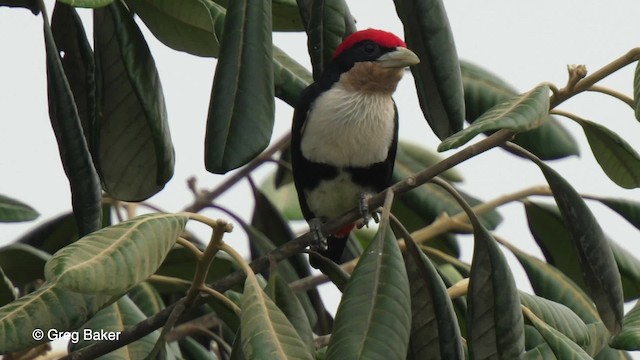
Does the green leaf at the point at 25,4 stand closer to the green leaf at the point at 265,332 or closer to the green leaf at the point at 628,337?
the green leaf at the point at 265,332

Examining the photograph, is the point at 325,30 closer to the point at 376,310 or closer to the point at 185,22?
the point at 185,22

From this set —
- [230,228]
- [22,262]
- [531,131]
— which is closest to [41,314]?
[230,228]

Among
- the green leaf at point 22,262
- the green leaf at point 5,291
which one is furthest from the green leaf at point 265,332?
the green leaf at point 22,262

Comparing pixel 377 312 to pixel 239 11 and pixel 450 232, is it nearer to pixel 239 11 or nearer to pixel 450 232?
pixel 239 11

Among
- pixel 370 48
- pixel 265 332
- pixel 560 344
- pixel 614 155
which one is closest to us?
pixel 265 332

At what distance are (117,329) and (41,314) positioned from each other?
0.52m

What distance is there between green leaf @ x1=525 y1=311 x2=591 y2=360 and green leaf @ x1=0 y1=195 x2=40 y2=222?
156 cm

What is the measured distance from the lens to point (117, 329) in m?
2.83

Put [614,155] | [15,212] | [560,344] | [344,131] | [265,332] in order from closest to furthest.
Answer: [265,332] → [560,344] → [614,155] → [15,212] → [344,131]

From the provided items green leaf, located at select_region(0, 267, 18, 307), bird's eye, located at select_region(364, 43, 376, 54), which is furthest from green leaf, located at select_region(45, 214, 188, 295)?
bird's eye, located at select_region(364, 43, 376, 54)

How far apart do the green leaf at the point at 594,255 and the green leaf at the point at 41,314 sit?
1102 mm

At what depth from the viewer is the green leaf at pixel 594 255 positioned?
2.65 metres

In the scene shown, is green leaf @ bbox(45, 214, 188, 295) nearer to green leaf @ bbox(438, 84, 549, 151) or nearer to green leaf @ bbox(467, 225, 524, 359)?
green leaf @ bbox(438, 84, 549, 151)

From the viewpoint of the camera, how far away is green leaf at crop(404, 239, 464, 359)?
2.57 metres
